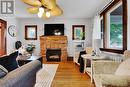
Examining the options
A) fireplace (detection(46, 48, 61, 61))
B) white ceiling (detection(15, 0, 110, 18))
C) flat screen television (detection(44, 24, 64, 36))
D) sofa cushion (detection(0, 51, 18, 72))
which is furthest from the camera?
flat screen television (detection(44, 24, 64, 36))

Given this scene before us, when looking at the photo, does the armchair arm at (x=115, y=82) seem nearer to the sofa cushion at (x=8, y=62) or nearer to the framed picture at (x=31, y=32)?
the sofa cushion at (x=8, y=62)

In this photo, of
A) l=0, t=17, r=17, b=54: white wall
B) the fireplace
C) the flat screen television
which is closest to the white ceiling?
l=0, t=17, r=17, b=54: white wall

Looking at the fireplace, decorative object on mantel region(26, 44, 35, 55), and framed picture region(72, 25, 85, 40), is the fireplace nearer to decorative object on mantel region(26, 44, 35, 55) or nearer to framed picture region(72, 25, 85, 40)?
decorative object on mantel region(26, 44, 35, 55)

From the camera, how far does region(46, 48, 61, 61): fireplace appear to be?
10.2 meters

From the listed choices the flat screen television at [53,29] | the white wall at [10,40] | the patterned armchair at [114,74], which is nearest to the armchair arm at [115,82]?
the patterned armchair at [114,74]

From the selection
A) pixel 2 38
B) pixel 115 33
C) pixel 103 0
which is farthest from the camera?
pixel 2 38

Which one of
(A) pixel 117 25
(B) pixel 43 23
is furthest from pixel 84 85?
(B) pixel 43 23

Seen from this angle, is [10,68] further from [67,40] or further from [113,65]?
[67,40]

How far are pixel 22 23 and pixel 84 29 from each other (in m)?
3.55

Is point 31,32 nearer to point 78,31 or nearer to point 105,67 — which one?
point 78,31

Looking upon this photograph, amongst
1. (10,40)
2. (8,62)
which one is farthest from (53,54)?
(8,62)

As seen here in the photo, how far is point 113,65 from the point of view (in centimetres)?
358

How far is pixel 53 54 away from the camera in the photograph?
10.4 metres

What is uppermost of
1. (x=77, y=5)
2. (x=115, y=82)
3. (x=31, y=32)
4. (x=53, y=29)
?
(x=77, y=5)
